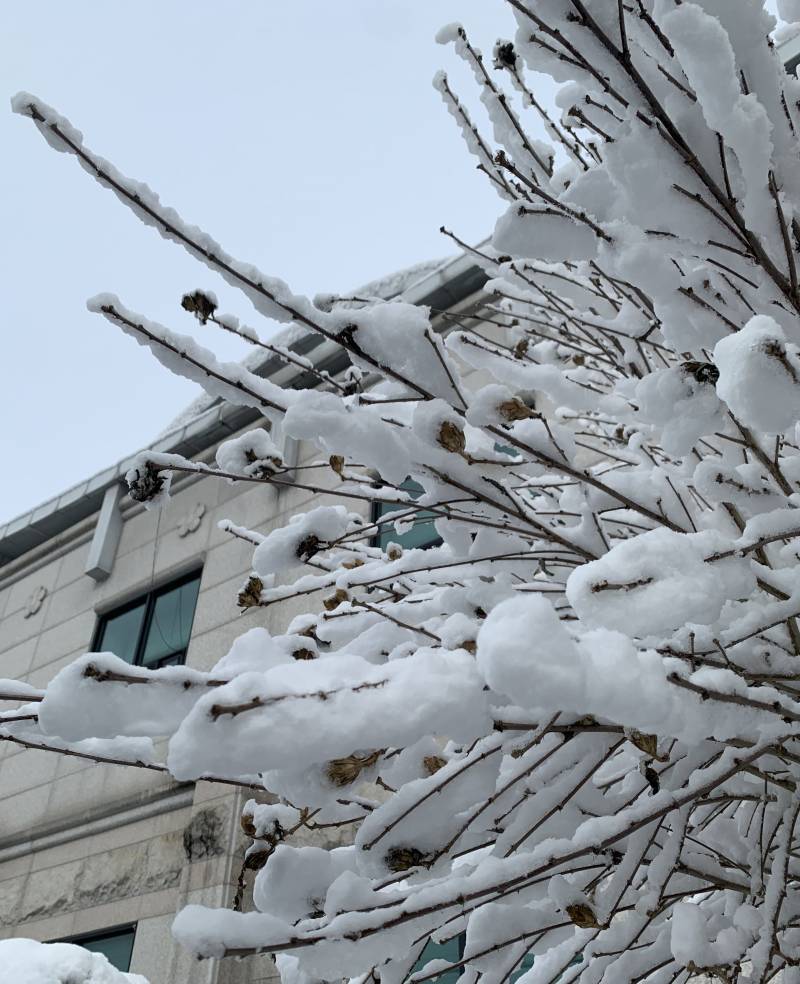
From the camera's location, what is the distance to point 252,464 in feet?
6.61

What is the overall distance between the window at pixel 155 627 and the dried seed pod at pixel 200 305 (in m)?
5.66

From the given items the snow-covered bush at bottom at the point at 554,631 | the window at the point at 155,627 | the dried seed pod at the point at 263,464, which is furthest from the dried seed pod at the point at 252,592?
the window at the point at 155,627

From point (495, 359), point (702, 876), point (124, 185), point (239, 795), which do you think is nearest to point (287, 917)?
point (702, 876)

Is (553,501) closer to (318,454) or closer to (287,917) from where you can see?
(287,917)

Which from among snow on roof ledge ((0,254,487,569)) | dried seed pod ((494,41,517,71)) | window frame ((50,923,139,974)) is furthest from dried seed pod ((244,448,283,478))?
window frame ((50,923,139,974))

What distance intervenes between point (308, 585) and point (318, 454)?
4655 mm

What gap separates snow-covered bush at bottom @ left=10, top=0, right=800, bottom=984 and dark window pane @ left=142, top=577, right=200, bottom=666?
Answer: 5.37 m

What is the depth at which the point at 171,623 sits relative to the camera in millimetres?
7414

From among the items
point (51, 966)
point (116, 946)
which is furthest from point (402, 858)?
point (116, 946)

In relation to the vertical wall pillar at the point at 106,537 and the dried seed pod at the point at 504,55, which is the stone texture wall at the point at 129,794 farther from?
the dried seed pod at the point at 504,55

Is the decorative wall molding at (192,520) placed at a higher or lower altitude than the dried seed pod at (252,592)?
higher

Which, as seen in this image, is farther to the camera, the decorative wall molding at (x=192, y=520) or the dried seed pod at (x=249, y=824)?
the decorative wall molding at (x=192, y=520)

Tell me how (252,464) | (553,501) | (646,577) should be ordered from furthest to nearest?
(553,501), (252,464), (646,577)

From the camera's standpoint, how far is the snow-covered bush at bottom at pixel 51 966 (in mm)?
3402
